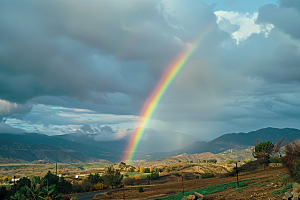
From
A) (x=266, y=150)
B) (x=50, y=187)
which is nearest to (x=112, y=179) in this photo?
(x=266, y=150)

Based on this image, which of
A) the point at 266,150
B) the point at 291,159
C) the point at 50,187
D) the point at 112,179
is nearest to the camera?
the point at 50,187

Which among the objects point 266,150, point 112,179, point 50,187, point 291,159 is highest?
point 291,159

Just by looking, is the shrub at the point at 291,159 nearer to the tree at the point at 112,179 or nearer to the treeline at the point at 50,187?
the treeline at the point at 50,187

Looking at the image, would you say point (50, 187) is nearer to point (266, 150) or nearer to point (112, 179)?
point (112, 179)

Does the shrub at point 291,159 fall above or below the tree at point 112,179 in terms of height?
above

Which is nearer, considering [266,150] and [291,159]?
[291,159]

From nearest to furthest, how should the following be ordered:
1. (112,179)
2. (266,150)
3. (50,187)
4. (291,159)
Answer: (50,187), (291,159), (266,150), (112,179)

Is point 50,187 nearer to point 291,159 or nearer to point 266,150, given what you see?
point 291,159

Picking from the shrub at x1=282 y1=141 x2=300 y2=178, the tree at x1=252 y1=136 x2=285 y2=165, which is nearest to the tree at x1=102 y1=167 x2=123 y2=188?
the tree at x1=252 y1=136 x2=285 y2=165

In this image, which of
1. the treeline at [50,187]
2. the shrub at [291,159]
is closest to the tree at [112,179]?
the treeline at [50,187]

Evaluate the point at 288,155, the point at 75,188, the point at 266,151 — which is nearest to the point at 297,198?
the point at 288,155

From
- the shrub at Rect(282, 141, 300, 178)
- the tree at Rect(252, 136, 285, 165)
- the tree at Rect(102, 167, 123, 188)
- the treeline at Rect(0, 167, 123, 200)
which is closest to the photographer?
the treeline at Rect(0, 167, 123, 200)

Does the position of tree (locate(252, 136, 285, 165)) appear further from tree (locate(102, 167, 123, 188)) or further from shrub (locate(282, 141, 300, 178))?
tree (locate(102, 167, 123, 188))

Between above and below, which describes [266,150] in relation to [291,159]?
below
